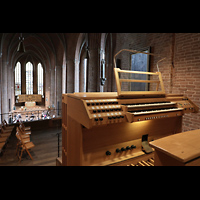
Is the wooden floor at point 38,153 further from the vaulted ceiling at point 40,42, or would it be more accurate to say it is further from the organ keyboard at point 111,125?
the vaulted ceiling at point 40,42

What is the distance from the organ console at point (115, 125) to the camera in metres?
2.12

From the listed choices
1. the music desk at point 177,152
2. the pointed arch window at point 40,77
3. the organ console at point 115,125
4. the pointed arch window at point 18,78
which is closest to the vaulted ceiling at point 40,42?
the pointed arch window at point 40,77

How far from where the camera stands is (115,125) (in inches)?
102

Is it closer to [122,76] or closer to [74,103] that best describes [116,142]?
[74,103]

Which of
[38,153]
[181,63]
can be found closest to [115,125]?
[181,63]

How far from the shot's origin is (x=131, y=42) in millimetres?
5523

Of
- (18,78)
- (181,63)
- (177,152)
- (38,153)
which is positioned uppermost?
(18,78)

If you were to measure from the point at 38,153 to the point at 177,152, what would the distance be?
5.55 meters

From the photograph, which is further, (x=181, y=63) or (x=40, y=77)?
(x=40, y=77)

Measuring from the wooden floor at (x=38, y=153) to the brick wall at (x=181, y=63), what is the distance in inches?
157

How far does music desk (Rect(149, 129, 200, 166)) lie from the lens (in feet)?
3.75

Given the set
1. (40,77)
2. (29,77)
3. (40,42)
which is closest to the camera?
(40,42)

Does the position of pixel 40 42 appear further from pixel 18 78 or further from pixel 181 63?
pixel 181 63

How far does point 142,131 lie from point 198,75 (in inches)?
74.5
